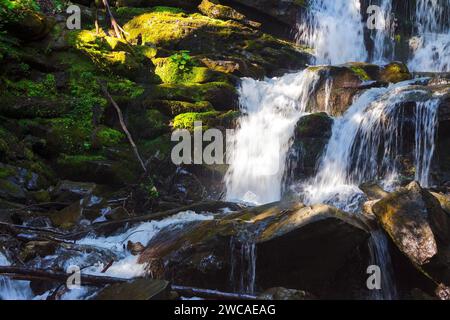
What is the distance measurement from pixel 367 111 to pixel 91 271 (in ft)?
24.1

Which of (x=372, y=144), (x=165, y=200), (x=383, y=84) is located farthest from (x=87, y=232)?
(x=383, y=84)

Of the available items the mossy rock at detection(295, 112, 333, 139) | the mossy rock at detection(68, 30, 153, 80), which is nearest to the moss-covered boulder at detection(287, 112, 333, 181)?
the mossy rock at detection(295, 112, 333, 139)

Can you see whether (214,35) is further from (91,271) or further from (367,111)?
(91,271)

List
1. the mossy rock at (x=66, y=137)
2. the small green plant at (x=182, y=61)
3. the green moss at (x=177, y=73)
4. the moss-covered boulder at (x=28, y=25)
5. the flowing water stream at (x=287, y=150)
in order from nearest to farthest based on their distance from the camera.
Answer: the flowing water stream at (x=287, y=150) → the mossy rock at (x=66, y=137) → the moss-covered boulder at (x=28, y=25) → the green moss at (x=177, y=73) → the small green plant at (x=182, y=61)

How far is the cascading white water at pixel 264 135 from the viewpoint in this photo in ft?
36.3

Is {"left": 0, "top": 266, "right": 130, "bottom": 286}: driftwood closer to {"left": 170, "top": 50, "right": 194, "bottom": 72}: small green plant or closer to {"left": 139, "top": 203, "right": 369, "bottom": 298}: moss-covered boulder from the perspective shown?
{"left": 139, "top": 203, "right": 369, "bottom": 298}: moss-covered boulder

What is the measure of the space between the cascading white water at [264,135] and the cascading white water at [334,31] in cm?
451

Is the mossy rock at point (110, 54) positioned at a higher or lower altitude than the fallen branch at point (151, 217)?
higher

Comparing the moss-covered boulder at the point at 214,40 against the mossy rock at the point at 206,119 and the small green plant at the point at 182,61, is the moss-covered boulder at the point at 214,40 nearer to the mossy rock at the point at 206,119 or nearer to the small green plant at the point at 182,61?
the small green plant at the point at 182,61

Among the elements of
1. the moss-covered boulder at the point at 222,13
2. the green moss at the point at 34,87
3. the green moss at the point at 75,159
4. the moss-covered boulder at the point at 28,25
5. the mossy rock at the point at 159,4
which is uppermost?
the mossy rock at the point at 159,4

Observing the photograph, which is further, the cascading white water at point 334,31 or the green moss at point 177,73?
the cascading white water at point 334,31

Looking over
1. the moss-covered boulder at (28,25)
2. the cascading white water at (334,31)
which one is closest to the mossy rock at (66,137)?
the moss-covered boulder at (28,25)

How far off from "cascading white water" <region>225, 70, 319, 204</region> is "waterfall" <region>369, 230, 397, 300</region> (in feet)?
15.3

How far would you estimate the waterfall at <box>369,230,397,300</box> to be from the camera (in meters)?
5.94
